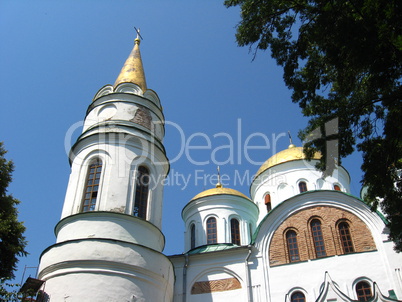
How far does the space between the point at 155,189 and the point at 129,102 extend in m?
4.06

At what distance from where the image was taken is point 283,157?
20.3m

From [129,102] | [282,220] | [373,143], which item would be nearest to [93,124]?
Result: [129,102]

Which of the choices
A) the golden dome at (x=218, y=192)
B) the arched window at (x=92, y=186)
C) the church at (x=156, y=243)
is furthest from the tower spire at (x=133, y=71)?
the golden dome at (x=218, y=192)

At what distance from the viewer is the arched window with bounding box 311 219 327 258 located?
45.5ft

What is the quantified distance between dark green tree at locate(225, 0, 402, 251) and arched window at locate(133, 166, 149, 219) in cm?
701

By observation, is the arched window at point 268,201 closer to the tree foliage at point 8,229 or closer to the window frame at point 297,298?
the window frame at point 297,298

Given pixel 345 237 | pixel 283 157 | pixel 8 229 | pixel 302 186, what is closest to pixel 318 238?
pixel 345 237

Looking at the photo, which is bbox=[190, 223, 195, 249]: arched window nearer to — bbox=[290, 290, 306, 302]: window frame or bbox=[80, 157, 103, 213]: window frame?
bbox=[290, 290, 306, 302]: window frame

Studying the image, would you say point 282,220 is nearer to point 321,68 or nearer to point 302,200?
point 302,200

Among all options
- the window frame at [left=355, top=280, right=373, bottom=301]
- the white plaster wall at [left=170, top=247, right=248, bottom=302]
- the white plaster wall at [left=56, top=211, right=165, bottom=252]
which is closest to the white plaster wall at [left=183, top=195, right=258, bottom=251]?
the white plaster wall at [left=170, top=247, right=248, bottom=302]

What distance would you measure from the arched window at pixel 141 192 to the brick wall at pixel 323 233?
16.7ft

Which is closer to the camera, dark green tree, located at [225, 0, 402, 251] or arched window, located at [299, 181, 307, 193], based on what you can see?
dark green tree, located at [225, 0, 402, 251]

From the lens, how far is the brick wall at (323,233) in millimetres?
13711

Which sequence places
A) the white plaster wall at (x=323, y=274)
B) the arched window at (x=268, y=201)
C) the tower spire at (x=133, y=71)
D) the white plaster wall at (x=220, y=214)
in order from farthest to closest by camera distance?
the arched window at (x=268, y=201)
the white plaster wall at (x=220, y=214)
the tower spire at (x=133, y=71)
the white plaster wall at (x=323, y=274)
